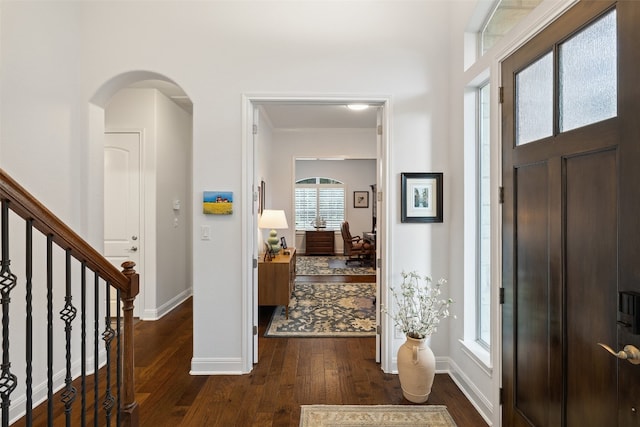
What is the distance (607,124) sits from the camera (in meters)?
1.26

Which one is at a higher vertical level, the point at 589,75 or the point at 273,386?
the point at 589,75

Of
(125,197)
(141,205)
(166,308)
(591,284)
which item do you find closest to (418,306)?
(591,284)

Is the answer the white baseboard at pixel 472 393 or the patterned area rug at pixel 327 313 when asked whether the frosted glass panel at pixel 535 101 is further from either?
the patterned area rug at pixel 327 313

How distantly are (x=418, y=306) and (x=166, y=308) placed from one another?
3185 millimetres

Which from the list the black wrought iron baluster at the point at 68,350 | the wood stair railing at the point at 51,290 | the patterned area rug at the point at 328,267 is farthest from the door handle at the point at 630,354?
the patterned area rug at the point at 328,267

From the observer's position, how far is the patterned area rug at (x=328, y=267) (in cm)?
698

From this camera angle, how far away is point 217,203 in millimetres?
2711

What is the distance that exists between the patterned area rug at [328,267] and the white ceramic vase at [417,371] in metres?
4.43

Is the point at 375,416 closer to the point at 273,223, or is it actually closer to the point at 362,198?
the point at 273,223

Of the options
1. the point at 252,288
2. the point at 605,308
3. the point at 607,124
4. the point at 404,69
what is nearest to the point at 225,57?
the point at 404,69

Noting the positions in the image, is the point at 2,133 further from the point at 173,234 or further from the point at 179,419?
the point at 173,234

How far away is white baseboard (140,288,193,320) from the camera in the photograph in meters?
3.97

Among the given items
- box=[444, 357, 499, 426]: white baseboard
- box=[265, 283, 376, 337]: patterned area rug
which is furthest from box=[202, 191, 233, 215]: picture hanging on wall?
box=[444, 357, 499, 426]: white baseboard

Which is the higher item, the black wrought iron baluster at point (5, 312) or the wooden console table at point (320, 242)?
the black wrought iron baluster at point (5, 312)
